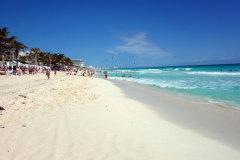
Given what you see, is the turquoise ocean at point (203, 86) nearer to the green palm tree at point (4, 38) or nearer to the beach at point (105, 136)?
the beach at point (105, 136)

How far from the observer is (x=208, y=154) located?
118 inches

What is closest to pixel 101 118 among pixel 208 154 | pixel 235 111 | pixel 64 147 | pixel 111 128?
pixel 111 128

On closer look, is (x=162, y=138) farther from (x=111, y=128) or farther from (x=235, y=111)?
(x=235, y=111)

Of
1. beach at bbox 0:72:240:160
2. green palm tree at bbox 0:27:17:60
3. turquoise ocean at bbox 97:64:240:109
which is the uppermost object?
green palm tree at bbox 0:27:17:60

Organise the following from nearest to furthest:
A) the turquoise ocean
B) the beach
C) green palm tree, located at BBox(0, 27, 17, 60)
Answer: the beach, the turquoise ocean, green palm tree, located at BBox(0, 27, 17, 60)

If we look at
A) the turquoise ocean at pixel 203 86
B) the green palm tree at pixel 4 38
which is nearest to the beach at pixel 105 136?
the turquoise ocean at pixel 203 86

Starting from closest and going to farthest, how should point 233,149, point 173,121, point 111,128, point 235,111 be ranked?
point 233,149, point 111,128, point 173,121, point 235,111

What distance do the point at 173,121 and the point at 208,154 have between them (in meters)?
2.20

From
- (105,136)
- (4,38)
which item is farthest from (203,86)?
(4,38)

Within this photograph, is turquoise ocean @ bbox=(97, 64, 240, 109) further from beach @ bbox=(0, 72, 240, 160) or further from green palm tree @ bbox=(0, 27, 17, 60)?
green palm tree @ bbox=(0, 27, 17, 60)

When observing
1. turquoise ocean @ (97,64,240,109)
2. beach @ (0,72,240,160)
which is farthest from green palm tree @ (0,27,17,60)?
beach @ (0,72,240,160)

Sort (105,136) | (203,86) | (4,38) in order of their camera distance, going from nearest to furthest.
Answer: (105,136) → (203,86) → (4,38)

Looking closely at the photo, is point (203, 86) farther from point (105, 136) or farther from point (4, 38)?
point (4, 38)

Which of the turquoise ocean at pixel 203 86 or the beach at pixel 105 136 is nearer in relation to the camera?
the beach at pixel 105 136
